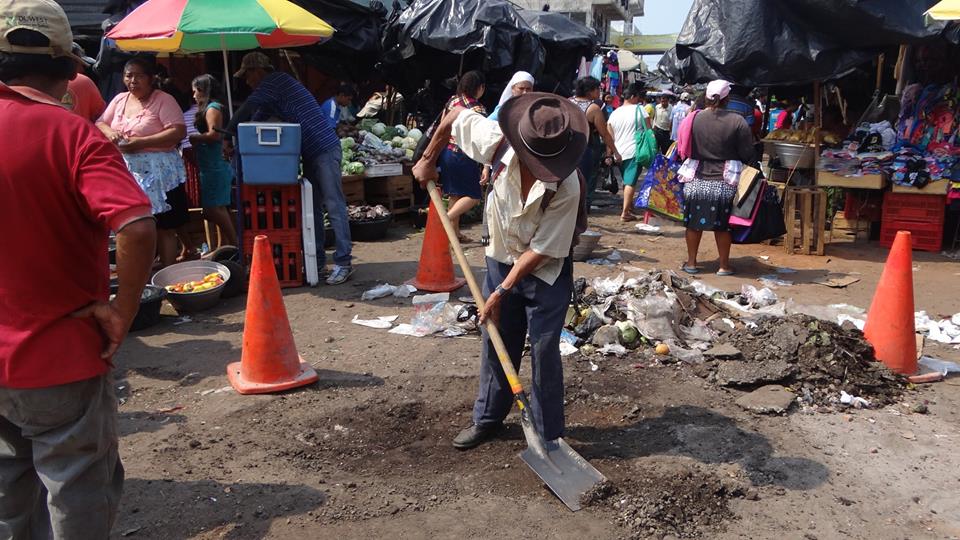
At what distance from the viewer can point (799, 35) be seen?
331 inches

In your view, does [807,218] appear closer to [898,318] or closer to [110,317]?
[898,318]

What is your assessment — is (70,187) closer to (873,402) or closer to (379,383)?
(379,383)

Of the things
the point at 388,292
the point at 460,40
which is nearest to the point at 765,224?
the point at 388,292

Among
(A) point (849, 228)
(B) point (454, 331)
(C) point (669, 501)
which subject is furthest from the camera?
(A) point (849, 228)

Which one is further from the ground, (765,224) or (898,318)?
(765,224)

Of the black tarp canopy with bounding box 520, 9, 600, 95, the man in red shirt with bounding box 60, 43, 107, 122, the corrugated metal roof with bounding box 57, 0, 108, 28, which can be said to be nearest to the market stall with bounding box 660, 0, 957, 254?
the black tarp canopy with bounding box 520, 9, 600, 95

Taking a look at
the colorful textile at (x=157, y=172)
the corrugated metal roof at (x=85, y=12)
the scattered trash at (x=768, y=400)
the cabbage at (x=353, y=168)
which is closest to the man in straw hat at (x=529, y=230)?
the scattered trash at (x=768, y=400)

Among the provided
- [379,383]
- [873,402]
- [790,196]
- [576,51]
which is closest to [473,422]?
[379,383]

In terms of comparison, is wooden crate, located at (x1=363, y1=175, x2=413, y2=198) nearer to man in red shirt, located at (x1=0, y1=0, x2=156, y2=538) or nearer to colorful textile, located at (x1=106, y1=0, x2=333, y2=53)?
colorful textile, located at (x1=106, y1=0, x2=333, y2=53)

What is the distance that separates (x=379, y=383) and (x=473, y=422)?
3.37 ft

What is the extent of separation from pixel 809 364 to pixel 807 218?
4468 millimetres

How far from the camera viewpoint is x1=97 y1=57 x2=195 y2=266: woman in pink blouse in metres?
6.48

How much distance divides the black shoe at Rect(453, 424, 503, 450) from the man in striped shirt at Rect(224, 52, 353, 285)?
3588 millimetres

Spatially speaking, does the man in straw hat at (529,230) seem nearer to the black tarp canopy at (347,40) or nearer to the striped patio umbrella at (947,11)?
the striped patio umbrella at (947,11)
